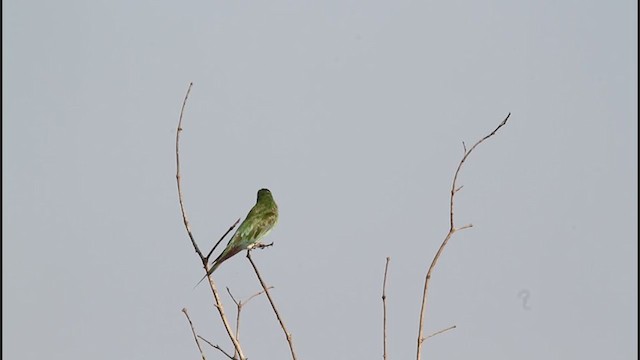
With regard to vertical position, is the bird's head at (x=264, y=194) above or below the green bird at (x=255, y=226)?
above

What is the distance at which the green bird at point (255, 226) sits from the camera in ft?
29.2

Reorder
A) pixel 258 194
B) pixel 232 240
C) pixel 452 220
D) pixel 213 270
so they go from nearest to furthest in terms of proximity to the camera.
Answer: pixel 452 220, pixel 213 270, pixel 232 240, pixel 258 194

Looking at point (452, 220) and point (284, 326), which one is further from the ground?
point (452, 220)

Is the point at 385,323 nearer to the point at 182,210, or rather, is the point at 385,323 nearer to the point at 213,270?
the point at 182,210

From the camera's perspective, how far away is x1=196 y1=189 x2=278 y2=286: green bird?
29.2 ft

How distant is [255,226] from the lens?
9.87 meters

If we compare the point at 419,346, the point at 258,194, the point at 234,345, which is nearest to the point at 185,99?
the point at 234,345

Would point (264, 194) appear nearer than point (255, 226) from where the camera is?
No

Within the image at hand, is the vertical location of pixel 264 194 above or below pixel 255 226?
above

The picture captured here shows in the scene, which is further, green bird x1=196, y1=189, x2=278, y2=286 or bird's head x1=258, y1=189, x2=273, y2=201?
bird's head x1=258, y1=189, x2=273, y2=201

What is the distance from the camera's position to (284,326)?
14.9 feet

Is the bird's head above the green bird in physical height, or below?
above

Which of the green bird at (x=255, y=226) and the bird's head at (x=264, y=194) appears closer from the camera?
the green bird at (x=255, y=226)

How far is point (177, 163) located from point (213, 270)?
10.8 feet
